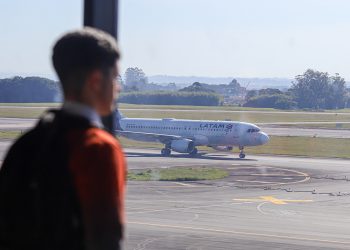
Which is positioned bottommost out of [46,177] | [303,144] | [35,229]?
[303,144]

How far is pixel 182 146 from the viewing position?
4791cm

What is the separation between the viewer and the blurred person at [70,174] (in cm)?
213

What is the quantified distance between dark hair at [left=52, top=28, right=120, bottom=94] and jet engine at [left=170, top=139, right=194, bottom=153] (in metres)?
45.5

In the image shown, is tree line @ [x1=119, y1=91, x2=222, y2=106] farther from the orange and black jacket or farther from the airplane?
the orange and black jacket

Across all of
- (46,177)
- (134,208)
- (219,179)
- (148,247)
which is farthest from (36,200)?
(219,179)

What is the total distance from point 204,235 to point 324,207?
822 cm

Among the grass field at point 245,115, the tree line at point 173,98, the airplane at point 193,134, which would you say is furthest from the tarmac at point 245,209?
the grass field at point 245,115

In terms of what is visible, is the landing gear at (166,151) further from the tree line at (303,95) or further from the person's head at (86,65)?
the person's head at (86,65)

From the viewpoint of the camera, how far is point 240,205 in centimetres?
2691

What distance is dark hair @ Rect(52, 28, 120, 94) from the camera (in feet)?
7.45

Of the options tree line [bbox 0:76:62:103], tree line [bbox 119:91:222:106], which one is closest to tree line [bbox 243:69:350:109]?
tree line [bbox 119:91:222:106]

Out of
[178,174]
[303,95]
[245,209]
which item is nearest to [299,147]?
[178,174]

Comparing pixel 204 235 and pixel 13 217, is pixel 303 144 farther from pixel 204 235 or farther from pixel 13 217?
pixel 13 217

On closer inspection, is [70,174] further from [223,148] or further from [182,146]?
[223,148]
